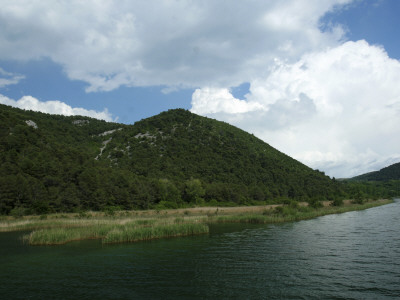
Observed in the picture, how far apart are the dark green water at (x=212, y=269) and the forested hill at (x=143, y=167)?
41.0 meters

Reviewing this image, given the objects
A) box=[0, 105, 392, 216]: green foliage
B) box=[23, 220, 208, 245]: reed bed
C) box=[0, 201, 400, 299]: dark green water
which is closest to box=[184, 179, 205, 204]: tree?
box=[0, 105, 392, 216]: green foliage

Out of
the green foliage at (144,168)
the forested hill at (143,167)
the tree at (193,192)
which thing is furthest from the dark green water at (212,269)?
the tree at (193,192)

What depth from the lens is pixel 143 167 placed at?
136250 millimetres

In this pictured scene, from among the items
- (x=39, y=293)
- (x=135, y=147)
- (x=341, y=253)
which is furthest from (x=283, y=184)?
(x=39, y=293)

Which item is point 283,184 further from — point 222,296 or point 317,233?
point 222,296

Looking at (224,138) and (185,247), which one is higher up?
(224,138)

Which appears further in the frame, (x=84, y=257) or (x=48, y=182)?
(x=48, y=182)

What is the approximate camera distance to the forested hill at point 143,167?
80.4 metres

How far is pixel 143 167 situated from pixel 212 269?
113 m

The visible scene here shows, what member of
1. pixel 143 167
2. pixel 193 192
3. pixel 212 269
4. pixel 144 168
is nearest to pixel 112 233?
pixel 212 269

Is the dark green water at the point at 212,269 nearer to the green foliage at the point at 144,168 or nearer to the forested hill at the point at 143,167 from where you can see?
the green foliage at the point at 144,168

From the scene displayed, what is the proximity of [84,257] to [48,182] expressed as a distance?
191 ft

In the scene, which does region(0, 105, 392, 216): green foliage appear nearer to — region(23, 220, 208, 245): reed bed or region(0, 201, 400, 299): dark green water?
region(23, 220, 208, 245): reed bed

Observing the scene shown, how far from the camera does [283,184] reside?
151 meters
